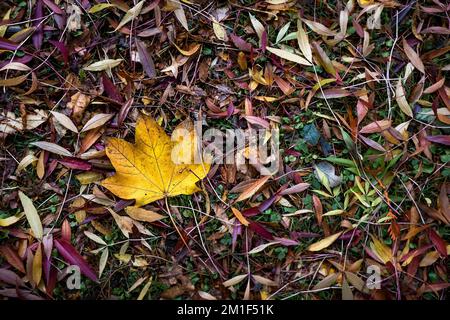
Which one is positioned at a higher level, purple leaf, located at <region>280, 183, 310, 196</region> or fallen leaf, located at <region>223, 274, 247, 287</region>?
purple leaf, located at <region>280, 183, 310, 196</region>

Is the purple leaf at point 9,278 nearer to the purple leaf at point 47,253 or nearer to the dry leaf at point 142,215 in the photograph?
the purple leaf at point 47,253

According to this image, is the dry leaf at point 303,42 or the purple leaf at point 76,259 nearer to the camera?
the purple leaf at point 76,259

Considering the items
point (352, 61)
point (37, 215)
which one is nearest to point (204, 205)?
point (37, 215)

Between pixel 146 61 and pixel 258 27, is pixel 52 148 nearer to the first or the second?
pixel 146 61

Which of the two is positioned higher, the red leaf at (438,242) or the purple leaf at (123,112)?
the purple leaf at (123,112)

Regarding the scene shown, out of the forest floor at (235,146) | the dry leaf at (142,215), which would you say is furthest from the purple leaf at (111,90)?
the dry leaf at (142,215)

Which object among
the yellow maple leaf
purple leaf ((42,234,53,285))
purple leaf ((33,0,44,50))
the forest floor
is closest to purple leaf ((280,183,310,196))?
the forest floor

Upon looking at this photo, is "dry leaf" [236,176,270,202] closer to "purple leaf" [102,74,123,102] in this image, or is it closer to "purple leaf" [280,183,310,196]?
"purple leaf" [280,183,310,196]

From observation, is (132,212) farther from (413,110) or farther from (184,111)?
(413,110)

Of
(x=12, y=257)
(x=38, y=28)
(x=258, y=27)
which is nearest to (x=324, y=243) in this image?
(x=258, y=27)
